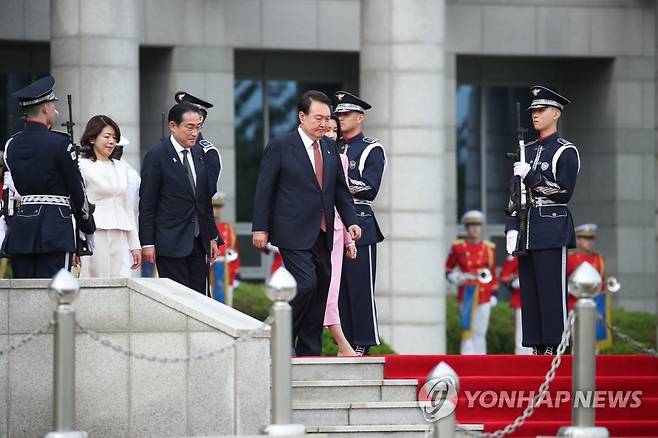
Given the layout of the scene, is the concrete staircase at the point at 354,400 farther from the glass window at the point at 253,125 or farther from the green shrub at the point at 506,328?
the glass window at the point at 253,125

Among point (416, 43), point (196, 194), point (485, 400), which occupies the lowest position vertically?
point (485, 400)

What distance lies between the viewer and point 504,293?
25.1 metres

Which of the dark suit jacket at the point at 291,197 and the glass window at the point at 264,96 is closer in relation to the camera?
the dark suit jacket at the point at 291,197

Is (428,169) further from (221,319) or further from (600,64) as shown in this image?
(221,319)

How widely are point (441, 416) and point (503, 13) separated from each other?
15.6m

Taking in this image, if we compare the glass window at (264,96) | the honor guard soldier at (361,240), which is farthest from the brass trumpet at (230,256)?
the honor guard soldier at (361,240)

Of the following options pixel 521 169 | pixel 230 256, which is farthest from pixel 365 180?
pixel 230 256

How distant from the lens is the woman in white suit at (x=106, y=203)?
1334 centimetres

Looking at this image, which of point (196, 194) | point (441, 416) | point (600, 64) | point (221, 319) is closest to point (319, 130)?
point (196, 194)

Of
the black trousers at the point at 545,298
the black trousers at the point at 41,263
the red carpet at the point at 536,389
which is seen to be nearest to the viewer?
the red carpet at the point at 536,389

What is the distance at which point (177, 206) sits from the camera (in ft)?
44.1

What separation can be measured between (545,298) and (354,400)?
7.38ft

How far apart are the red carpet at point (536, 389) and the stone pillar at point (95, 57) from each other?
7.94m

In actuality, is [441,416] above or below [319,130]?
below
